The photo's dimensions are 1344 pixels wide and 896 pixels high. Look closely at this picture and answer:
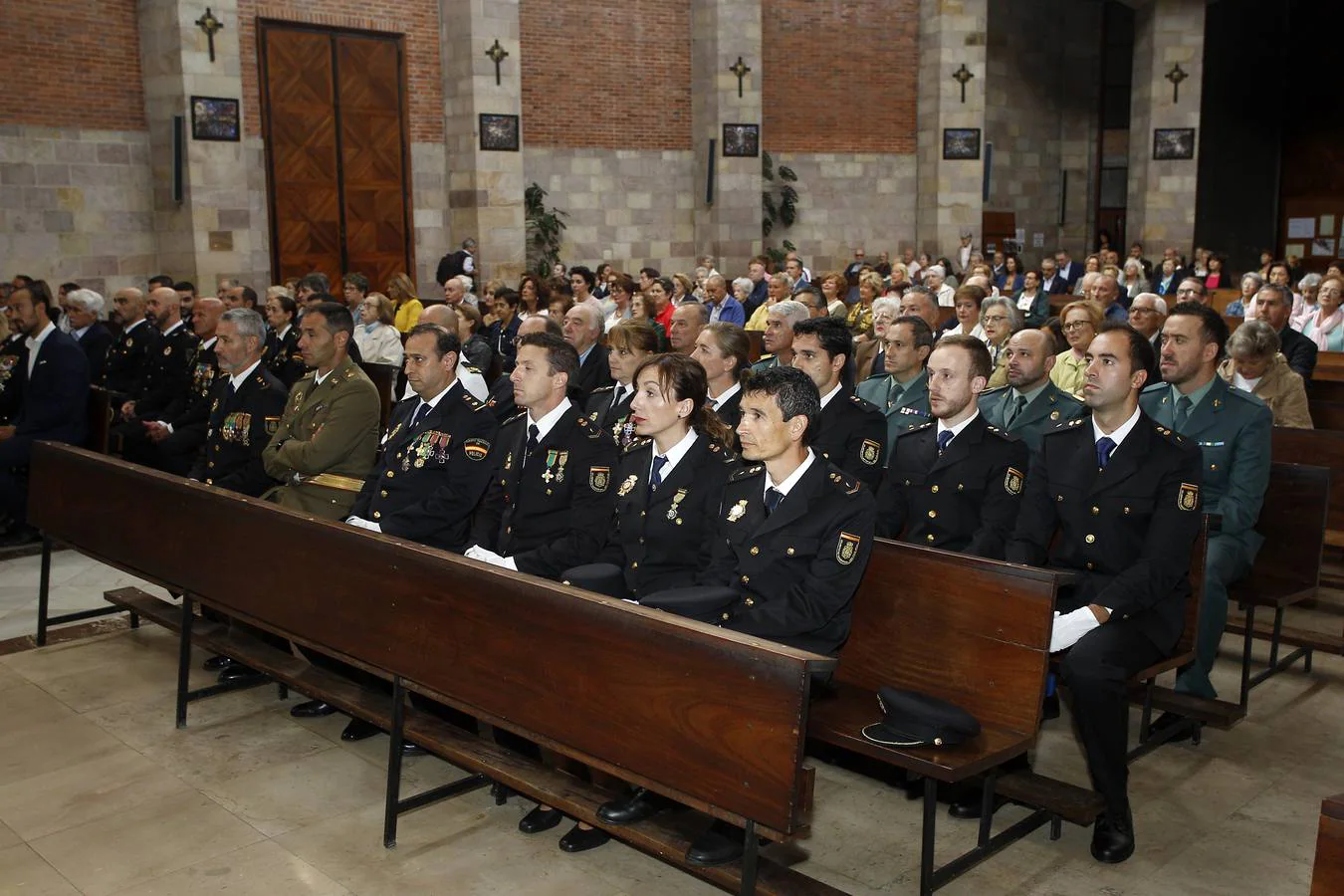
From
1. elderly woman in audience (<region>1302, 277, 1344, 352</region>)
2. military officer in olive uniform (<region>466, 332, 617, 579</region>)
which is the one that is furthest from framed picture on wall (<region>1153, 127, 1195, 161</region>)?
military officer in olive uniform (<region>466, 332, 617, 579</region>)

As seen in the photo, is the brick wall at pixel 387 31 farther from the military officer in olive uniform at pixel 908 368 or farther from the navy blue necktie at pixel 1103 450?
the navy blue necktie at pixel 1103 450

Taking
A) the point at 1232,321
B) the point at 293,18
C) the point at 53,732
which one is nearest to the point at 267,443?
the point at 53,732

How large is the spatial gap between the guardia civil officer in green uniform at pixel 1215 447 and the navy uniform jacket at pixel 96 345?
22.1 feet

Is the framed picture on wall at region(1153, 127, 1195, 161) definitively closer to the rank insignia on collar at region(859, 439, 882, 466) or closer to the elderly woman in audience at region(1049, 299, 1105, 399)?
the elderly woman in audience at region(1049, 299, 1105, 399)

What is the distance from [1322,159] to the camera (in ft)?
64.6

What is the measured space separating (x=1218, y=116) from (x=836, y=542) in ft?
63.1

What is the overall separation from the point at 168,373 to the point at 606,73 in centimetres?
988

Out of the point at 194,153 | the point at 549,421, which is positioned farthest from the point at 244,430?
the point at 194,153

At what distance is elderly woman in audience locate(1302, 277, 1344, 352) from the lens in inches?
328

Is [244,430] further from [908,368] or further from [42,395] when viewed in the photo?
[908,368]

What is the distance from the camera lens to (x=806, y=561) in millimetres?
3227

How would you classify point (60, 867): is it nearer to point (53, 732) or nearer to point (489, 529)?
point (53, 732)

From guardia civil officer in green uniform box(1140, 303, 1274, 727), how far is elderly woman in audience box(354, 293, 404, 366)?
564cm

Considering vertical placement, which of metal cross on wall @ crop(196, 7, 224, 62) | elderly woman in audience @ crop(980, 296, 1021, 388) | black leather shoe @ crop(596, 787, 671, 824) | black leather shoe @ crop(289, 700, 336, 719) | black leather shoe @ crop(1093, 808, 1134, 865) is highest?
metal cross on wall @ crop(196, 7, 224, 62)
